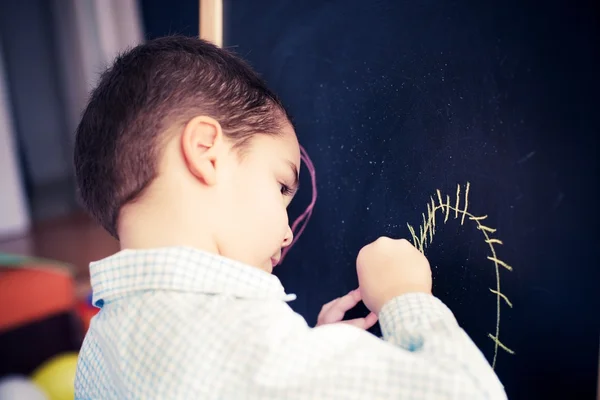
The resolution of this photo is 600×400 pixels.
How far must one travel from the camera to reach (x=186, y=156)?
1.96 feet

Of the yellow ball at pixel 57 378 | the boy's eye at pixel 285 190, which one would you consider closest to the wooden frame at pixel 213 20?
the boy's eye at pixel 285 190

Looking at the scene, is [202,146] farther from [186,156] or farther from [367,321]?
[367,321]

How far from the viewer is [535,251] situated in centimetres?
51

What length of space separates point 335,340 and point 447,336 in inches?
3.7

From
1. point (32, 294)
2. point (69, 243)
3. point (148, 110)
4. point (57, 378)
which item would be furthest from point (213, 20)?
point (69, 243)

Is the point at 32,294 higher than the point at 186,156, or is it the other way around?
the point at 186,156

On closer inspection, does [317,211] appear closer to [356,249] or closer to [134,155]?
[356,249]

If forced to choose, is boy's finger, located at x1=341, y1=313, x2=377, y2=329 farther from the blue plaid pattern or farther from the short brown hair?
the short brown hair

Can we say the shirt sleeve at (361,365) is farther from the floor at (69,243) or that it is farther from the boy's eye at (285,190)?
the floor at (69,243)

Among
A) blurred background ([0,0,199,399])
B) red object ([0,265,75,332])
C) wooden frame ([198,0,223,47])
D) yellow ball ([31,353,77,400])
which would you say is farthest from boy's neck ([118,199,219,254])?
blurred background ([0,0,199,399])

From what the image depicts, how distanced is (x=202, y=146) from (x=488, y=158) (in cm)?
29

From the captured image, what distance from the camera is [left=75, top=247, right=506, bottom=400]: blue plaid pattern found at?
1.51 feet

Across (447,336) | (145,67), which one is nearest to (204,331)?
(447,336)

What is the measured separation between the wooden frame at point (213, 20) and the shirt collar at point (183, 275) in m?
0.51
